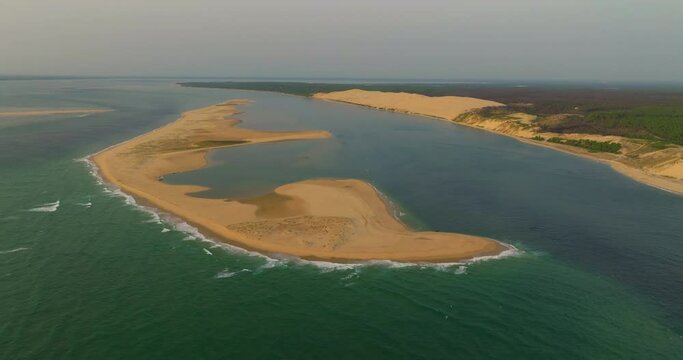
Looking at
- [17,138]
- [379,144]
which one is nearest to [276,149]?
[379,144]

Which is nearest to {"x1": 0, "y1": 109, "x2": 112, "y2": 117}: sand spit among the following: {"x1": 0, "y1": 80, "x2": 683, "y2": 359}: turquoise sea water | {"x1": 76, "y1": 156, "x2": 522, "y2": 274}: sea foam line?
{"x1": 0, "y1": 80, "x2": 683, "y2": 359}: turquoise sea water

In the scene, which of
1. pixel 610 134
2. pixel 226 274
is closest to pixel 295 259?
pixel 226 274

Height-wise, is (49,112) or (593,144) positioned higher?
(593,144)

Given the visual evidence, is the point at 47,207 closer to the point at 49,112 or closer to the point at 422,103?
the point at 49,112

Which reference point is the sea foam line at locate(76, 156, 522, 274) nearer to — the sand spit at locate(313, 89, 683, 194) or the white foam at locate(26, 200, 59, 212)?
the white foam at locate(26, 200, 59, 212)

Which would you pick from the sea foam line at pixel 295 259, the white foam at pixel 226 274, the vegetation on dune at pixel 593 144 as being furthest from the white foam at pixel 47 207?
the vegetation on dune at pixel 593 144

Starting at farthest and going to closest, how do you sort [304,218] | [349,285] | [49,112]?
[49,112] → [304,218] → [349,285]

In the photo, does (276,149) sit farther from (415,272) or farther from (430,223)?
(415,272)
